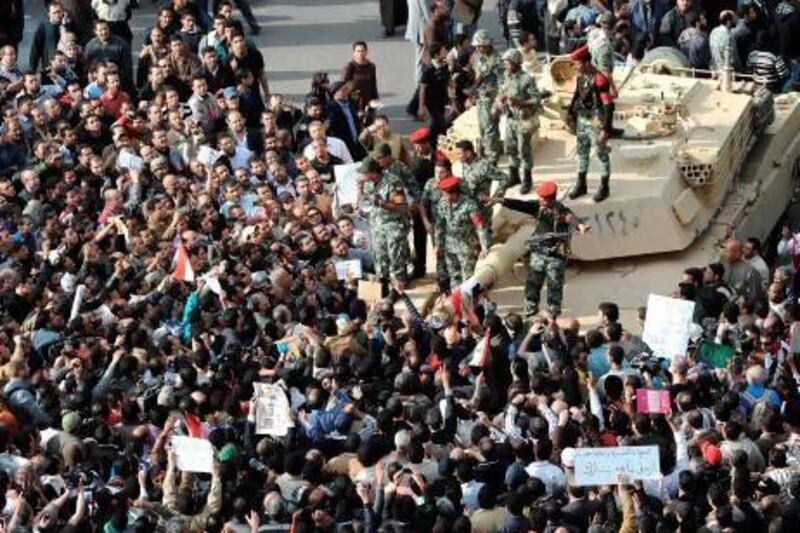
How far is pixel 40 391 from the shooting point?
74.3 ft

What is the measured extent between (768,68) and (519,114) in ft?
20.1

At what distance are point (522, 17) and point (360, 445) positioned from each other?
1282 cm

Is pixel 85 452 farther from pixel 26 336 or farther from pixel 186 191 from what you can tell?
pixel 186 191

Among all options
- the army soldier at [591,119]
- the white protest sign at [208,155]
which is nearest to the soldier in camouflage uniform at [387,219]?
the army soldier at [591,119]

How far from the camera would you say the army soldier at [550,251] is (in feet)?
78.1

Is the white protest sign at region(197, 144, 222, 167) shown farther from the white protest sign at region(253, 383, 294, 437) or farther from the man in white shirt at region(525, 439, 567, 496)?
the man in white shirt at region(525, 439, 567, 496)

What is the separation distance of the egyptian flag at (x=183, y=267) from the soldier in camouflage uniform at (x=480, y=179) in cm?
291

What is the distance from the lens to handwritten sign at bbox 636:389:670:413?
69.8 ft

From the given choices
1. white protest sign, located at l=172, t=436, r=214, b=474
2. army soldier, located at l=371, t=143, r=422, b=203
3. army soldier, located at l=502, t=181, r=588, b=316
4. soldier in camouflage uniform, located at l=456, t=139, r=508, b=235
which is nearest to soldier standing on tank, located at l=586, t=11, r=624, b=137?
soldier in camouflage uniform, located at l=456, t=139, r=508, b=235

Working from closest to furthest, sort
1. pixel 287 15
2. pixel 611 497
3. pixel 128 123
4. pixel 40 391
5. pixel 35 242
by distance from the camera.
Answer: pixel 611 497 → pixel 40 391 → pixel 35 242 → pixel 128 123 → pixel 287 15

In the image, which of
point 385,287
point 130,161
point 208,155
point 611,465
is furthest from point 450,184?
point 611,465

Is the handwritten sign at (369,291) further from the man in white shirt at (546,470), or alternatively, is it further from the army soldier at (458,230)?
the man in white shirt at (546,470)

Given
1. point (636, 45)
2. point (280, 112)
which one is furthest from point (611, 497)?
point (636, 45)

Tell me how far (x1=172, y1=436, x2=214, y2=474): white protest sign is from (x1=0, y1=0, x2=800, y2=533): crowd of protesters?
0.27 feet
